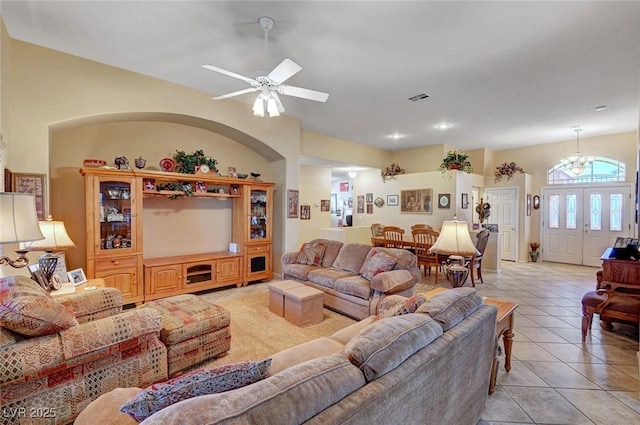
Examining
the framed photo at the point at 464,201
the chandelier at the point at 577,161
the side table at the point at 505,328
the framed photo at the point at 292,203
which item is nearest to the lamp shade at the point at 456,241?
the side table at the point at 505,328

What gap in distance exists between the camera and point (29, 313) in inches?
63.2

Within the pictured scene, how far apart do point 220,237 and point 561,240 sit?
324 inches

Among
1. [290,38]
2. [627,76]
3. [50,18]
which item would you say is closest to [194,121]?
[50,18]

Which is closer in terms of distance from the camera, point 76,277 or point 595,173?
point 76,277

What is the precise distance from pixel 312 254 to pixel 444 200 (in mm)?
3715

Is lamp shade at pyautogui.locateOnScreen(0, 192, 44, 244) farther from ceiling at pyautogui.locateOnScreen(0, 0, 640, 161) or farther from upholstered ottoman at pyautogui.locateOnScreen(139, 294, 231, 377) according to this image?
ceiling at pyautogui.locateOnScreen(0, 0, 640, 161)

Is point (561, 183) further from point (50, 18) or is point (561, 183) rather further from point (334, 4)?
point (50, 18)

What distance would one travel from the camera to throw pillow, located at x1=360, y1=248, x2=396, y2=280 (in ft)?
11.9

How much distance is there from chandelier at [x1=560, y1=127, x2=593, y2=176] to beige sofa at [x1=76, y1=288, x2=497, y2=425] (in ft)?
21.4

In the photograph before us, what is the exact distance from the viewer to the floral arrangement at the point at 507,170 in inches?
291

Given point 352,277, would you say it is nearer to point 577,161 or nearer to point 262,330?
point 262,330

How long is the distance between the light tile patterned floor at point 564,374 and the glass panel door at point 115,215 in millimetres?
4343

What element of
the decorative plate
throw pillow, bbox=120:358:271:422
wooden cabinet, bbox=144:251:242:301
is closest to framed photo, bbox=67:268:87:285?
wooden cabinet, bbox=144:251:242:301

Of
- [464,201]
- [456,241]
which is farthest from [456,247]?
[464,201]
